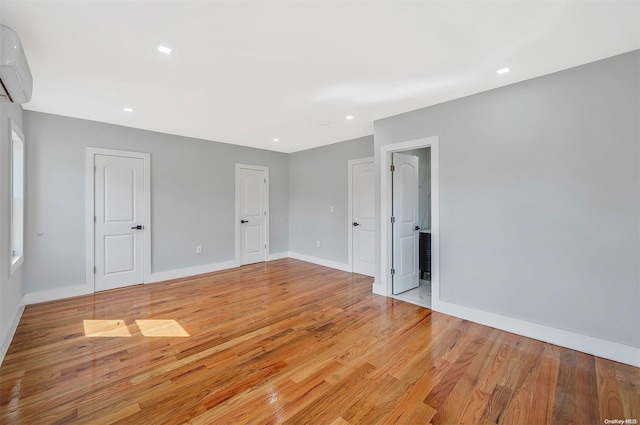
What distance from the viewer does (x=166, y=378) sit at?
202cm

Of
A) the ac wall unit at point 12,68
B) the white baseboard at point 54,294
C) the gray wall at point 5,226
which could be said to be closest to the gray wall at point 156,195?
the white baseboard at point 54,294

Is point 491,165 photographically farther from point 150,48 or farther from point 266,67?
point 150,48

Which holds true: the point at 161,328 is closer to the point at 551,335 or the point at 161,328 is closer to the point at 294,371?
the point at 294,371

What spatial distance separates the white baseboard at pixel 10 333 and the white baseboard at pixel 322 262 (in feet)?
14.0

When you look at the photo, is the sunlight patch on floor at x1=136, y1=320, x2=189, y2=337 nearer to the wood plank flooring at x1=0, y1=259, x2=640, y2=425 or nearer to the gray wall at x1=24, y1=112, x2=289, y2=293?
the wood plank flooring at x1=0, y1=259, x2=640, y2=425

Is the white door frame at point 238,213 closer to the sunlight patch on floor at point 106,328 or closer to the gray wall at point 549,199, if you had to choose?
the sunlight patch on floor at point 106,328

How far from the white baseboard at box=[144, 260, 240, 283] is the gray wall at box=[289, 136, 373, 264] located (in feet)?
5.22

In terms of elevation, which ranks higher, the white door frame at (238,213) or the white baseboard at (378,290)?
the white door frame at (238,213)

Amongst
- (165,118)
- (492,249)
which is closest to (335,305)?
(492,249)

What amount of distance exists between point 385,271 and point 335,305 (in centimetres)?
86

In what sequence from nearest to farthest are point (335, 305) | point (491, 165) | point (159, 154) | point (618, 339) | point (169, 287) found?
point (618, 339) → point (491, 165) → point (335, 305) → point (169, 287) → point (159, 154)

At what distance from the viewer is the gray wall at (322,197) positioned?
5203 millimetres

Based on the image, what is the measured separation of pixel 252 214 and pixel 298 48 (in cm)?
414

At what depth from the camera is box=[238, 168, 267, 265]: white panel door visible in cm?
562
